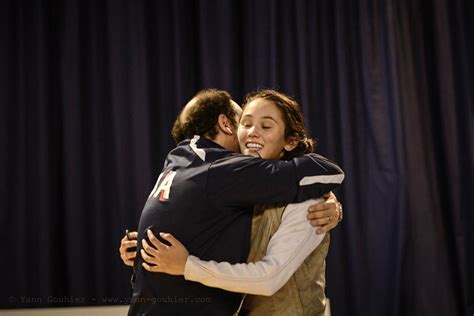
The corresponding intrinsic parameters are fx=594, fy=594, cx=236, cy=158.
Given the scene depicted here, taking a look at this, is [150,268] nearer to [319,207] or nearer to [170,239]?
[170,239]

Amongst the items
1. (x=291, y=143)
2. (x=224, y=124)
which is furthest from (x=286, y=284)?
(x=224, y=124)

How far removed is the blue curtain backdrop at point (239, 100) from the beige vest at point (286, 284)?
129 centimetres

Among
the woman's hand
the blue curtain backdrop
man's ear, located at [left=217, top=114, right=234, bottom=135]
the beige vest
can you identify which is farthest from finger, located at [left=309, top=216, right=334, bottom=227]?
the blue curtain backdrop

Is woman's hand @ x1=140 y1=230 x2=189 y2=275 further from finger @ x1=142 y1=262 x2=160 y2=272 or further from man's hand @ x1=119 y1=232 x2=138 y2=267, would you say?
man's hand @ x1=119 y1=232 x2=138 y2=267

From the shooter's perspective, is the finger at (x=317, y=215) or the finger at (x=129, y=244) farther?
the finger at (x=129, y=244)

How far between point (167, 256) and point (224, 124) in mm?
617

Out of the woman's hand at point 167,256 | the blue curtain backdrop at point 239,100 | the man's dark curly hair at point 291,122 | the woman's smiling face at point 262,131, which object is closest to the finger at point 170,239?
the woman's hand at point 167,256

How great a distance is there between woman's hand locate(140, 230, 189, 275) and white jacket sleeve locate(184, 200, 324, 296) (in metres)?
0.02

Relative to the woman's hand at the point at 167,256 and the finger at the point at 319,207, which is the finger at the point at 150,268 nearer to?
the woman's hand at the point at 167,256

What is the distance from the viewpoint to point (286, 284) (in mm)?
1881

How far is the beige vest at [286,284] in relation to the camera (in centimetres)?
186
